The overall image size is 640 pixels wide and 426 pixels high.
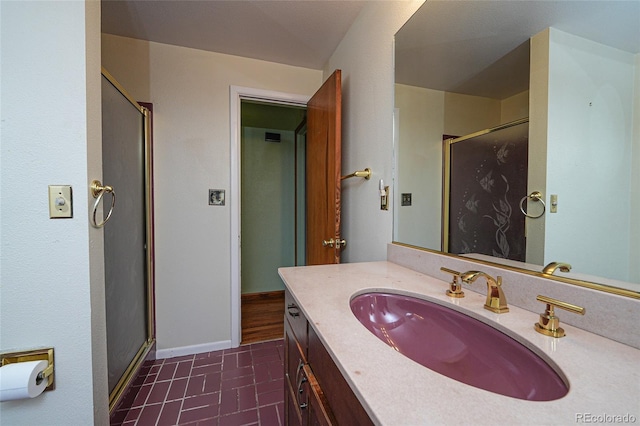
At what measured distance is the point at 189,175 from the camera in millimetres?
1964

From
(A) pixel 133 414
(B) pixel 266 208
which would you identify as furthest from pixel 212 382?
(B) pixel 266 208

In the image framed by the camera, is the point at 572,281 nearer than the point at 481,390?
No

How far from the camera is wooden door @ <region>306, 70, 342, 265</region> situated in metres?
1.58

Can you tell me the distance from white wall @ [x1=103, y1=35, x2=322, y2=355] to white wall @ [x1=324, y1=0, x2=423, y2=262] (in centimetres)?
87

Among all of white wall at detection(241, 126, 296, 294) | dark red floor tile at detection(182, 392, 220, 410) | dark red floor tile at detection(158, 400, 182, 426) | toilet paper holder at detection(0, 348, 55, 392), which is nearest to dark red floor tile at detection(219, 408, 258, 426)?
dark red floor tile at detection(182, 392, 220, 410)

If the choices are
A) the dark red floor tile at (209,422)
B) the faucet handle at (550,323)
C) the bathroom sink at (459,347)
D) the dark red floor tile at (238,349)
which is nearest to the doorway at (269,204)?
the dark red floor tile at (238,349)

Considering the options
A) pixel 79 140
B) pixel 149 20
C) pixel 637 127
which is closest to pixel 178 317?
pixel 79 140

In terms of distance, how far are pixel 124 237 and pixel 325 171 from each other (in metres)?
1.30

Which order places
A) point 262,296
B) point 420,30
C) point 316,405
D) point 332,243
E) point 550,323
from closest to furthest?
point 550,323
point 316,405
point 420,30
point 332,243
point 262,296

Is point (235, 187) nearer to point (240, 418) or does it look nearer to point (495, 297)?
point (240, 418)

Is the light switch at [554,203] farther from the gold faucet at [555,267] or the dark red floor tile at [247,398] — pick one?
the dark red floor tile at [247,398]

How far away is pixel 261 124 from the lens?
3.17 metres

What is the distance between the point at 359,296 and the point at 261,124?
9.31 feet

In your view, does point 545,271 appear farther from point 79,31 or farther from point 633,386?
point 79,31
